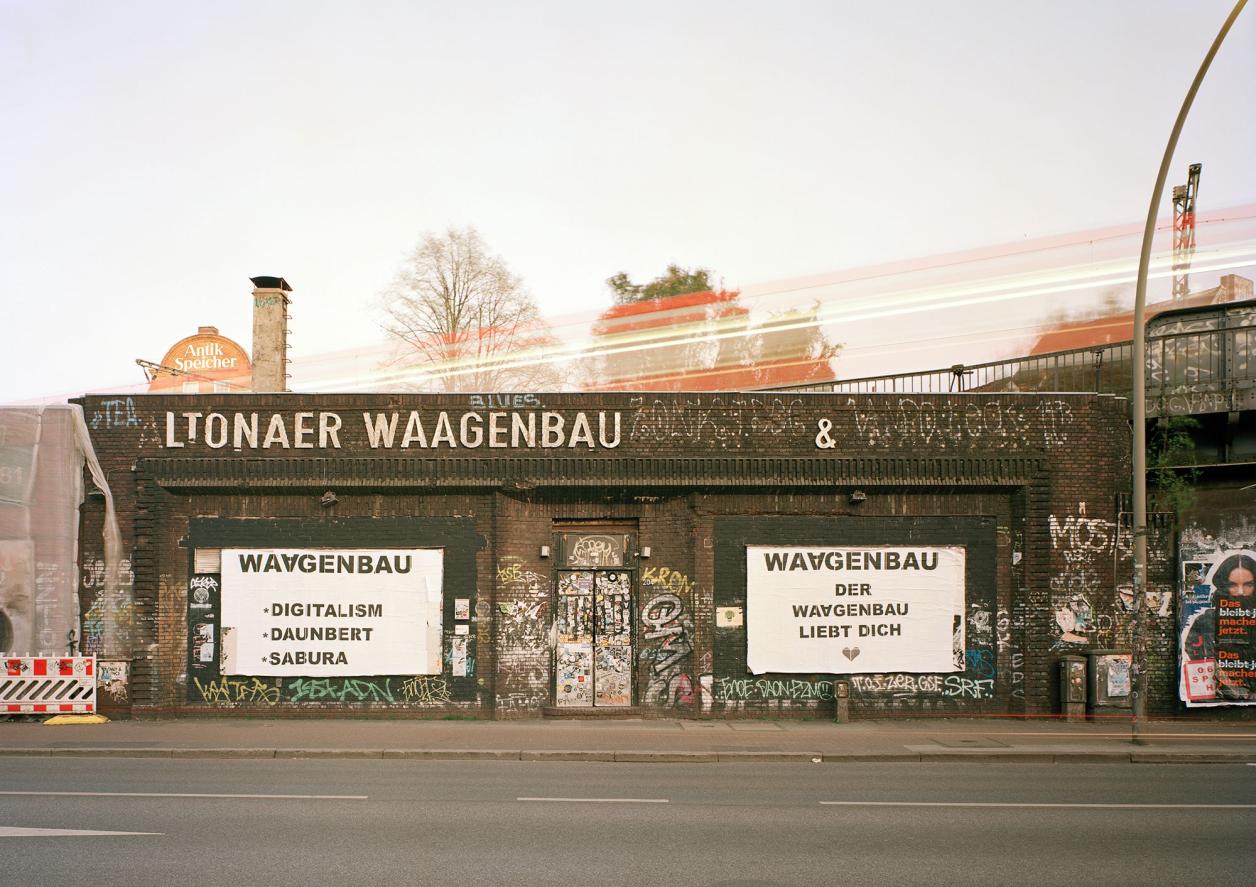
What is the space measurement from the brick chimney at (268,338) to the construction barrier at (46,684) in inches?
258

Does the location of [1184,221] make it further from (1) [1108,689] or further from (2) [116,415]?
(2) [116,415]

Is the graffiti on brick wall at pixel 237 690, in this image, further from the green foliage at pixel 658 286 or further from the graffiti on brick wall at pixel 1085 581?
the green foliage at pixel 658 286

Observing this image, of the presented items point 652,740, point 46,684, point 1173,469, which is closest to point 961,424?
point 1173,469

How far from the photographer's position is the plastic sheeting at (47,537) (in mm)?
17781

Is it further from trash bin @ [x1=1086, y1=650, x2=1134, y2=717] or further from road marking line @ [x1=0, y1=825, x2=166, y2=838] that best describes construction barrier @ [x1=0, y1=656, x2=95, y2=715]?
trash bin @ [x1=1086, y1=650, x2=1134, y2=717]

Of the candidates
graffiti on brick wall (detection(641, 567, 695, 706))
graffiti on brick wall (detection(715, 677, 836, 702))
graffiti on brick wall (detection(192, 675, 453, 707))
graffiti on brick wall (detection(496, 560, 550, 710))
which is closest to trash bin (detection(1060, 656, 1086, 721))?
graffiti on brick wall (detection(715, 677, 836, 702))

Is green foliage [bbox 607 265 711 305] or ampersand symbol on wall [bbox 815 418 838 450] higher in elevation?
green foliage [bbox 607 265 711 305]

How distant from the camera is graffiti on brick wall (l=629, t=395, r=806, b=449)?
18.2 meters

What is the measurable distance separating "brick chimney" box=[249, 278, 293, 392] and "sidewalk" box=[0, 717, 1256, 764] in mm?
7190

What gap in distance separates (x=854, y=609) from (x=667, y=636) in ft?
11.1

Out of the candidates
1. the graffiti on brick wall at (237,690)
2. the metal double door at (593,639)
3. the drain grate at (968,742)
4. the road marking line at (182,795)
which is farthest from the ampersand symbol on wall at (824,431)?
the graffiti on brick wall at (237,690)

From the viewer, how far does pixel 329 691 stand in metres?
18.0

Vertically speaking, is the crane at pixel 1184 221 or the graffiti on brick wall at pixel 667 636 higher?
the crane at pixel 1184 221

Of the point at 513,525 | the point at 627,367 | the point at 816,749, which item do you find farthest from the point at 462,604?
the point at 627,367
